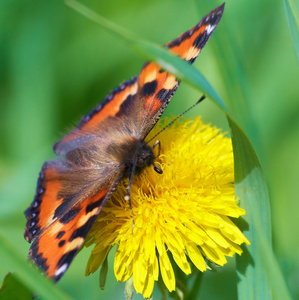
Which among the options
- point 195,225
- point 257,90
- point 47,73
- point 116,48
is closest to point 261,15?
point 257,90

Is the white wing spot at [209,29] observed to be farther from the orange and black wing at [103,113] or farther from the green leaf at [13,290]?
the green leaf at [13,290]

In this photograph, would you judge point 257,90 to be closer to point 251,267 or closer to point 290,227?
point 290,227

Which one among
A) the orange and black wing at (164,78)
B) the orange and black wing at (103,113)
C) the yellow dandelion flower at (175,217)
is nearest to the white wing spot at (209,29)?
the orange and black wing at (164,78)

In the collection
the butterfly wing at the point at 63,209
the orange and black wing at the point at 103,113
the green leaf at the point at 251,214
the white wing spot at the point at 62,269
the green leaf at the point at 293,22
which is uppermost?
the orange and black wing at the point at 103,113

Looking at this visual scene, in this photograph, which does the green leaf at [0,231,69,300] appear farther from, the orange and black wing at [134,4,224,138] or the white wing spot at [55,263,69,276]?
the orange and black wing at [134,4,224,138]

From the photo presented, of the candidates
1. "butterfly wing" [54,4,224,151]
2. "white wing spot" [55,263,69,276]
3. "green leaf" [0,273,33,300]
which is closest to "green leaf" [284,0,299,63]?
"butterfly wing" [54,4,224,151]

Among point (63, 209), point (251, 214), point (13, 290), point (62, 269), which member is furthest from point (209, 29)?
point (13, 290)
